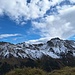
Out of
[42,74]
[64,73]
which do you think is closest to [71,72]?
[64,73]

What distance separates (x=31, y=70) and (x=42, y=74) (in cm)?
166

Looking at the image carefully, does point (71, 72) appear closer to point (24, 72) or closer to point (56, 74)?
point (56, 74)

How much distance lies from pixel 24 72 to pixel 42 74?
245cm

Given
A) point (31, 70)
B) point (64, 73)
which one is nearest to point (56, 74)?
point (64, 73)

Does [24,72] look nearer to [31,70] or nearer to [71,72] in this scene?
[31,70]

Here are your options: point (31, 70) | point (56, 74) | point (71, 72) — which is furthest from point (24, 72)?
point (71, 72)

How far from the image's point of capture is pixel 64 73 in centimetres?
3034

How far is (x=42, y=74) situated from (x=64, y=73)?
9.65ft

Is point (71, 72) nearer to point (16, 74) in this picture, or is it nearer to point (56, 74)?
point (56, 74)

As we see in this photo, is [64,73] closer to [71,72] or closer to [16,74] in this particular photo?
[71,72]

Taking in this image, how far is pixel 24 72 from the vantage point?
30578 millimetres

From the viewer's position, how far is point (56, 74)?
3031cm

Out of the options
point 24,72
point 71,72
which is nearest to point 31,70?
point 24,72

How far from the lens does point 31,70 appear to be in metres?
30.9
